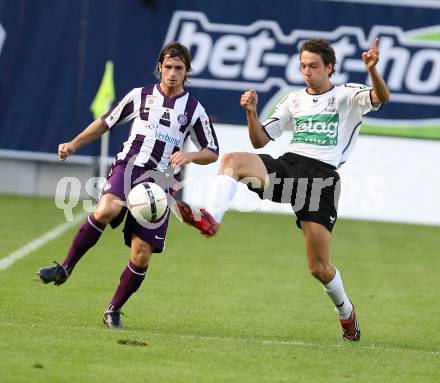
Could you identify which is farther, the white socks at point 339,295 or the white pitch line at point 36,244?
the white pitch line at point 36,244

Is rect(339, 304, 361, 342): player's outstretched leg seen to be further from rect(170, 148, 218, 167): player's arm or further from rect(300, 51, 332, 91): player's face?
rect(300, 51, 332, 91): player's face

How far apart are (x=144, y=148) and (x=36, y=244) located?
19.3 feet

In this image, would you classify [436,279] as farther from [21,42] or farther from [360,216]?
[21,42]

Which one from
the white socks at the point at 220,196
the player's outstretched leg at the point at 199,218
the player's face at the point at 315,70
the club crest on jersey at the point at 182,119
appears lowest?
the player's outstretched leg at the point at 199,218

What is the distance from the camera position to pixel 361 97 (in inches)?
321

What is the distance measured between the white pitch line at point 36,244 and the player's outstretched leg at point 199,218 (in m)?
Result: 4.84

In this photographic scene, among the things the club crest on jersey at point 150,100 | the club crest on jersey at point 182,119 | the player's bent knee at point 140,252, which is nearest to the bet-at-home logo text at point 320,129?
the club crest on jersey at point 182,119

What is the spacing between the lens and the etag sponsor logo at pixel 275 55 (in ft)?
66.0

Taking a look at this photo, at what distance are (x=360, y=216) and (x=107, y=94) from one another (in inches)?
193

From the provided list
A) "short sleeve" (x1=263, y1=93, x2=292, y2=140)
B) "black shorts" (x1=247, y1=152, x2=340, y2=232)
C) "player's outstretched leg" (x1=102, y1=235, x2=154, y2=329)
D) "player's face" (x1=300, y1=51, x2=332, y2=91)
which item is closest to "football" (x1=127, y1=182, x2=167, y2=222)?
"player's outstretched leg" (x1=102, y1=235, x2=154, y2=329)

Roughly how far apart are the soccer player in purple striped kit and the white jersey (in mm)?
576

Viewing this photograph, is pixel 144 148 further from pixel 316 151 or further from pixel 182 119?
pixel 316 151

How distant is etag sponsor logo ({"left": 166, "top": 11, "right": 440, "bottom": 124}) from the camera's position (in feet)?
66.0

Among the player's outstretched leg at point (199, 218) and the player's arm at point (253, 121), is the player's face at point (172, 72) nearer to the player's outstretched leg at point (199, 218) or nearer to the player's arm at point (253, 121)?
the player's arm at point (253, 121)
